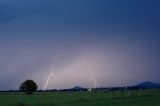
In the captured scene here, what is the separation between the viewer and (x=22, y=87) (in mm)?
178875

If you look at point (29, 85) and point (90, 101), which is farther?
point (29, 85)

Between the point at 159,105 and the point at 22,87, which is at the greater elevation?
the point at 22,87

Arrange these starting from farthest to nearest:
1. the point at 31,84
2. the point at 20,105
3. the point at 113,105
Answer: the point at 31,84 → the point at 20,105 → the point at 113,105

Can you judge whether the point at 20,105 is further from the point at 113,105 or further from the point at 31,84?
the point at 31,84

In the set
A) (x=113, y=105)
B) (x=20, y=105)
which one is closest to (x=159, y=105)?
(x=113, y=105)

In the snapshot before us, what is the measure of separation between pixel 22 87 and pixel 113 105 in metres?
137

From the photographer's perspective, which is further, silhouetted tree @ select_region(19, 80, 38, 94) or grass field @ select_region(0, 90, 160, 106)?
silhouetted tree @ select_region(19, 80, 38, 94)

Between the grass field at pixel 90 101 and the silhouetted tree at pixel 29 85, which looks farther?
the silhouetted tree at pixel 29 85

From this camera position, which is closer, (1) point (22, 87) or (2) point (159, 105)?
(2) point (159, 105)

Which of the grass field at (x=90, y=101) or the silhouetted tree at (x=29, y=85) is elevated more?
the silhouetted tree at (x=29, y=85)

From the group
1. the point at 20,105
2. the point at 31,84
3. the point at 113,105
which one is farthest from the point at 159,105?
the point at 31,84

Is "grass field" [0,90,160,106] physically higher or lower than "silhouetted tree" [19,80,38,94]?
lower

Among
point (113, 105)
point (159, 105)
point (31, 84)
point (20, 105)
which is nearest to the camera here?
point (159, 105)

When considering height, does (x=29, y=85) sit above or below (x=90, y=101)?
above
